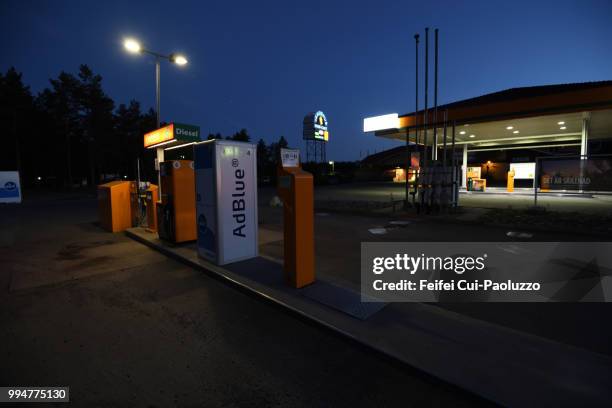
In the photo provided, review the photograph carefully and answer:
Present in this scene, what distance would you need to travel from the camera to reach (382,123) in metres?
16.0

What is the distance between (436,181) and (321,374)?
33.2ft

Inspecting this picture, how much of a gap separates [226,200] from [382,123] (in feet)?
41.4

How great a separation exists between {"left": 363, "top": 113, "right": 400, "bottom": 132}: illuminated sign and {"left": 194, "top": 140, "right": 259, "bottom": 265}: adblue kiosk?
11606mm

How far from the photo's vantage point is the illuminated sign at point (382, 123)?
15.6 meters

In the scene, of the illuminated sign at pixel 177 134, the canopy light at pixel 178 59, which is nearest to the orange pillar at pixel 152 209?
the illuminated sign at pixel 177 134

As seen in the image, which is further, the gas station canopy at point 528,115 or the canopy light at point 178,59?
the gas station canopy at point 528,115

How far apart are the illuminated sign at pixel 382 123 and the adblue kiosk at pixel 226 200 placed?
11606 mm

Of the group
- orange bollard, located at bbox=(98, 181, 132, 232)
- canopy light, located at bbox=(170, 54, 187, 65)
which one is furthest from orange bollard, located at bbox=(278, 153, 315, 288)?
canopy light, located at bbox=(170, 54, 187, 65)

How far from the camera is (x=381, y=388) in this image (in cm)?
242

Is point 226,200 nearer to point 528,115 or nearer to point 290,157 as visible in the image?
point 290,157

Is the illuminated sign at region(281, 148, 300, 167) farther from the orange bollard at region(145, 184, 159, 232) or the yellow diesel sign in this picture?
the orange bollard at region(145, 184, 159, 232)

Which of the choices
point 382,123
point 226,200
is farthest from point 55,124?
point 226,200

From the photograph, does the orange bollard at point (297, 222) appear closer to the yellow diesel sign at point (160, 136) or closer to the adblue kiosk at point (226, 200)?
the adblue kiosk at point (226, 200)

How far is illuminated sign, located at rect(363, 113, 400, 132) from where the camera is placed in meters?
15.6
